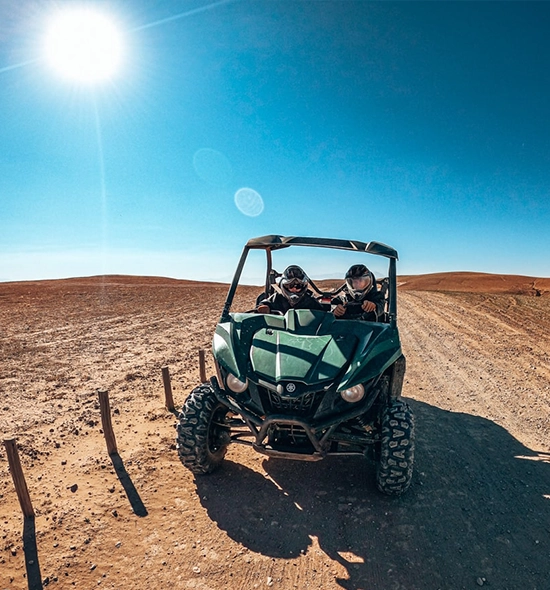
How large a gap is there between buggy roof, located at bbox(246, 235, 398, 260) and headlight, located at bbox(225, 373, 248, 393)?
183 cm

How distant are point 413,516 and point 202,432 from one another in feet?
6.87

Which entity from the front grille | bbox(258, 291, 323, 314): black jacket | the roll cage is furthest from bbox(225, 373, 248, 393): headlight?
bbox(258, 291, 323, 314): black jacket

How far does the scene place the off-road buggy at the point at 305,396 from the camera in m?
3.28

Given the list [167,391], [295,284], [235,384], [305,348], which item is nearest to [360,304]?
[295,284]

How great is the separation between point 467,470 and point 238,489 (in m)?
2.52

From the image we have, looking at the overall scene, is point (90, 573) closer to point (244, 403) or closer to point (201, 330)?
point (244, 403)

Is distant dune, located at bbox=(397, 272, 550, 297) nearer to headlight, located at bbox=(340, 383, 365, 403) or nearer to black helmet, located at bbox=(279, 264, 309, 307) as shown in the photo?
black helmet, located at bbox=(279, 264, 309, 307)

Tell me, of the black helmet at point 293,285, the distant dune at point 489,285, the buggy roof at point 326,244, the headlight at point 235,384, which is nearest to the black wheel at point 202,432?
the headlight at point 235,384

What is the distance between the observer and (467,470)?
13.7 feet

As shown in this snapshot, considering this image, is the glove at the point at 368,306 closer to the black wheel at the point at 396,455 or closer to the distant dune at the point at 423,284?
the black wheel at the point at 396,455

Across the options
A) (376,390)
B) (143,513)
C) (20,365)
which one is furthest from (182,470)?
(20,365)

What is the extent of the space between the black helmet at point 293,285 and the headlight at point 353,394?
6.14ft

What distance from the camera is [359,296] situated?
16.5 ft

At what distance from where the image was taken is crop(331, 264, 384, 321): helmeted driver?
4789 millimetres
